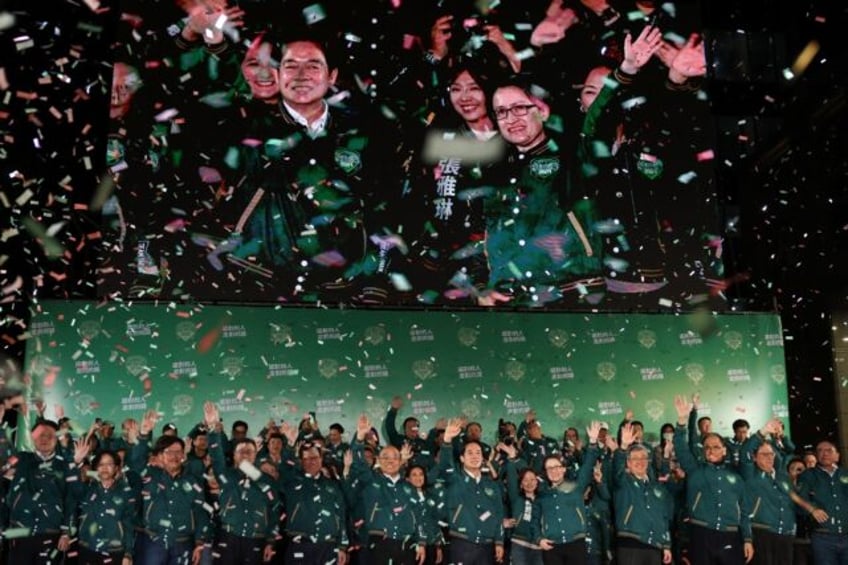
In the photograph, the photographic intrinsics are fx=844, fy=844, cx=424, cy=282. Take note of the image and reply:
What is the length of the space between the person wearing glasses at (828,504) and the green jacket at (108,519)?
535cm

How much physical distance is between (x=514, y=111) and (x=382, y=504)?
16.9 ft

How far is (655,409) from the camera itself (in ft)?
30.5

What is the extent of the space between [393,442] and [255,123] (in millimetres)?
3765

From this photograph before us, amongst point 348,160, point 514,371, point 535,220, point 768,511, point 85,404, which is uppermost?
point 348,160

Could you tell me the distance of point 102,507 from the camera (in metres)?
6.03

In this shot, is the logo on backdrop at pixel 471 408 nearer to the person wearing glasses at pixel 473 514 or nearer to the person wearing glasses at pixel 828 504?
the person wearing glasses at pixel 473 514

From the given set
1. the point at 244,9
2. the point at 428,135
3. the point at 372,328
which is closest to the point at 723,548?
the point at 372,328

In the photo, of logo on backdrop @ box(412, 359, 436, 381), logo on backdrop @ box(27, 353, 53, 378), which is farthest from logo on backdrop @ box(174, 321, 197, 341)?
logo on backdrop @ box(412, 359, 436, 381)

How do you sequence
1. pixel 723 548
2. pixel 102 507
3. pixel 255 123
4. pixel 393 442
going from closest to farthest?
pixel 102 507
pixel 723 548
pixel 393 442
pixel 255 123

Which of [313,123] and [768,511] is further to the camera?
[313,123]

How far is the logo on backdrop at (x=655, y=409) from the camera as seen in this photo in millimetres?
9289

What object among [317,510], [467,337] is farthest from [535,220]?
[317,510]

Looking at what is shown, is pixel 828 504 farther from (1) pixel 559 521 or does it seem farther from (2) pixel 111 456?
(2) pixel 111 456

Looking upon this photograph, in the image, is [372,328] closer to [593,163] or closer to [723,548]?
[593,163]
